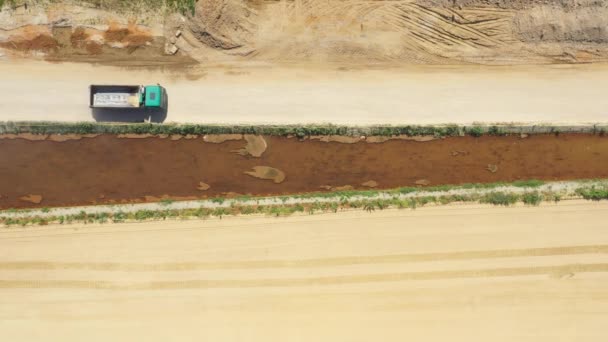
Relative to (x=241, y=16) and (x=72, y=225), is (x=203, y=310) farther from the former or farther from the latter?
(x=241, y=16)

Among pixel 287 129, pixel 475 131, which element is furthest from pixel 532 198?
pixel 287 129

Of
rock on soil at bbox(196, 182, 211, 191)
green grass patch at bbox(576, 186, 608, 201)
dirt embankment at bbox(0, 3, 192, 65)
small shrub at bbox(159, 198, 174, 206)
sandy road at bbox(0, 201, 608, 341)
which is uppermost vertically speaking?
dirt embankment at bbox(0, 3, 192, 65)

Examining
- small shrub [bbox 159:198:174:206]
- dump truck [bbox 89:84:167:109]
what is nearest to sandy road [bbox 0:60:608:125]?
dump truck [bbox 89:84:167:109]

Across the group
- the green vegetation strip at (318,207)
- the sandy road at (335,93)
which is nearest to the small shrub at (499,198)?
the green vegetation strip at (318,207)

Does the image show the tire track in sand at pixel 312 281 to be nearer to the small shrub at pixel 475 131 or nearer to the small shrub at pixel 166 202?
the small shrub at pixel 166 202

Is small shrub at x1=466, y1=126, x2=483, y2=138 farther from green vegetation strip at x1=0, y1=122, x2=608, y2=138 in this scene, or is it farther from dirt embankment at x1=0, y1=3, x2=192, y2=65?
dirt embankment at x1=0, y1=3, x2=192, y2=65

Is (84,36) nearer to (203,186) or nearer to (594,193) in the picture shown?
(203,186)

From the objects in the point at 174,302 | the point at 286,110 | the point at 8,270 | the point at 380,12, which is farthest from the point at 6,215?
the point at 380,12
